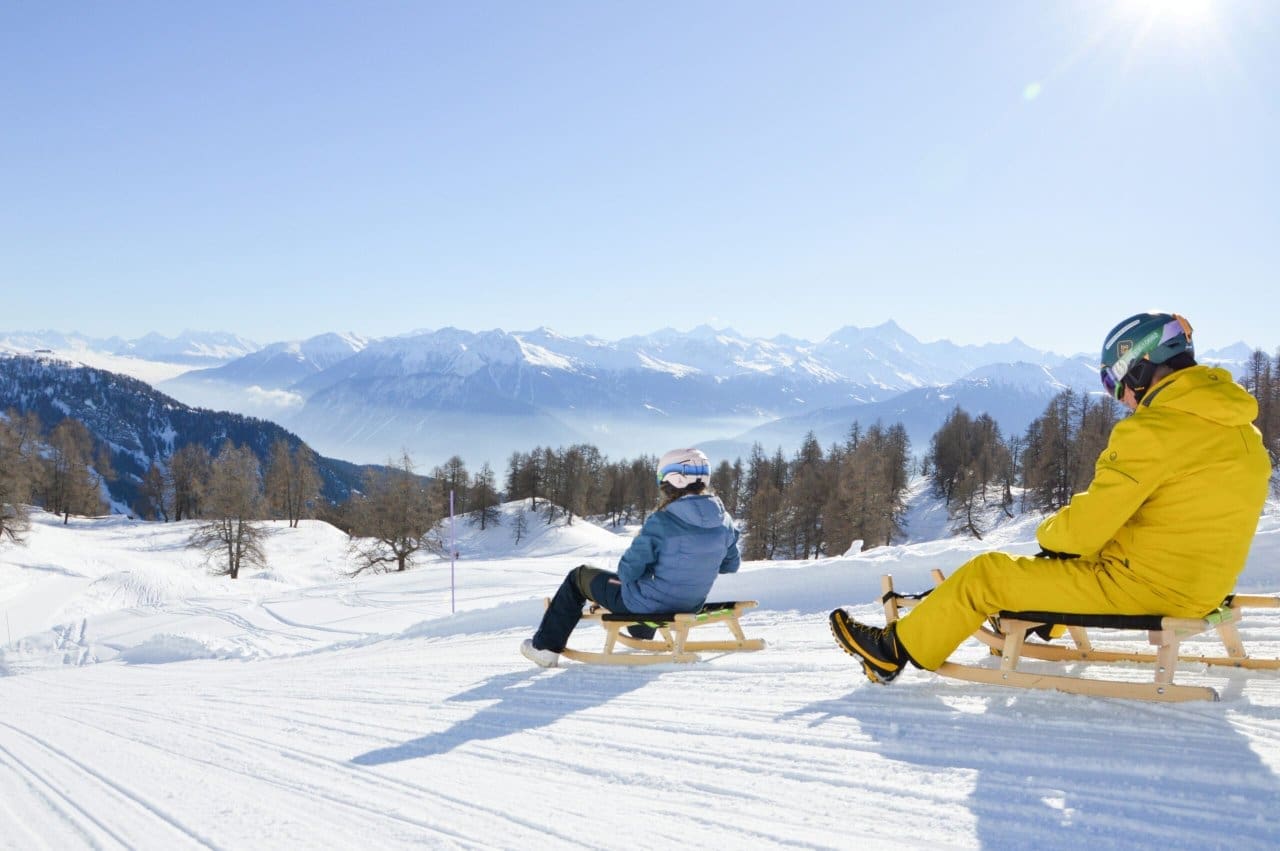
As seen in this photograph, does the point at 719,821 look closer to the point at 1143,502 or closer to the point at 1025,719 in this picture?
the point at 1025,719

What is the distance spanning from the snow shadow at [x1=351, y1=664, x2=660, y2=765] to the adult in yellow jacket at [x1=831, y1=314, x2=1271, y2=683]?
2495mm

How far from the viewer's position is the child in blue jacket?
610 cm

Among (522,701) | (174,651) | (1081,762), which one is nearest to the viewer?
(1081,762)

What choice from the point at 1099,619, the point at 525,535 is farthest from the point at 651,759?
the point at 525,535

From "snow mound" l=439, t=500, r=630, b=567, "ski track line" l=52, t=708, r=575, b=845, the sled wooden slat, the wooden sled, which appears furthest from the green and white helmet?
"snow mound" l=439, t=500, r=630, b=567

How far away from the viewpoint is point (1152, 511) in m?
3.84

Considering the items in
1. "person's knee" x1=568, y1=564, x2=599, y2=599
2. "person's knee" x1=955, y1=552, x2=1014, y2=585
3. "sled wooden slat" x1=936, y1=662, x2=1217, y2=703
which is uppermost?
"person's knee" x1=955, y1=552, x2=1014, y2=585

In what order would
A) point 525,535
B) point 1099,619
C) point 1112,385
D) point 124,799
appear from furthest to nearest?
point 525,535 < point 1112,385 < point 1099,619 < point 124,799

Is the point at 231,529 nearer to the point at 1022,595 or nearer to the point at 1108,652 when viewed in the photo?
the point at 1108,652

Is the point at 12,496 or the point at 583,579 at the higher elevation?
the point at 583,579

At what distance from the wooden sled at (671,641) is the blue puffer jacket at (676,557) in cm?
13

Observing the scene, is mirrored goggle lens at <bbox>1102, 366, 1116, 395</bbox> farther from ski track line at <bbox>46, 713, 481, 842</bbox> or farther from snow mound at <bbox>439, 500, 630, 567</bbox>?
snow mound at <bbox>439, 500, 630, 567</bbox>

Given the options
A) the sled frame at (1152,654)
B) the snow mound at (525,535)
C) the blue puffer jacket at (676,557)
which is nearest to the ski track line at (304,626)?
the blue puffer jacket at (676,557)

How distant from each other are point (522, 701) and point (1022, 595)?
11.3 ft
